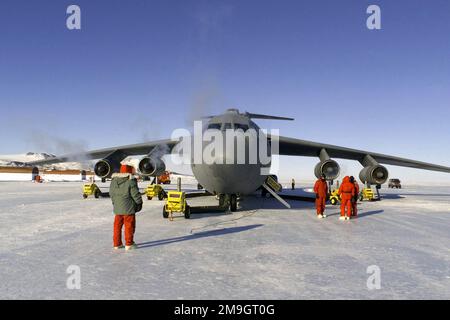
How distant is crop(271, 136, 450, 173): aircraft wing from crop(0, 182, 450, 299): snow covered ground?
8576 mm

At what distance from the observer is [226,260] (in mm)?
5039

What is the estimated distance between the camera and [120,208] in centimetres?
587

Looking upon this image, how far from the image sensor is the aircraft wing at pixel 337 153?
1688 centimetres

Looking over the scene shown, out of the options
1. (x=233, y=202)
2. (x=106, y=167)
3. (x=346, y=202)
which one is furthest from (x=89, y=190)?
(x=346, y=202)

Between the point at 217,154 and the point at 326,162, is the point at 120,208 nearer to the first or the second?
the point at 217,154

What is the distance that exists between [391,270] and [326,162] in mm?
10873

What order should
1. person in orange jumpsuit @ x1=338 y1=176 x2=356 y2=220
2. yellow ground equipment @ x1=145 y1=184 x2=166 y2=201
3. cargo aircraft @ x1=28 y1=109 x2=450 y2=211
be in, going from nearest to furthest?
cargo aircraft @ x1=28 y1=109 x2=450 y2=211 → person in orange jumpsuit @ x1=338 y1=176 x2=356 y2=220 → yellow ground equipment @ x1=145 y1=184 x2=166 y2=201

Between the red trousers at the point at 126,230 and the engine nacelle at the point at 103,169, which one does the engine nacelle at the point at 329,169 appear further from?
the engine nacelle at the point at 103,169

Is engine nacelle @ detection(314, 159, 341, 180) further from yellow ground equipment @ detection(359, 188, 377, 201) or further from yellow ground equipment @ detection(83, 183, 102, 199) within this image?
yellow ground equipment @ detection(83, 183, 102, 199)

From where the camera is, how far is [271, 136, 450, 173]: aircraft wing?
16.9 m

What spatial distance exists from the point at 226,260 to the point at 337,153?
15.9 meters

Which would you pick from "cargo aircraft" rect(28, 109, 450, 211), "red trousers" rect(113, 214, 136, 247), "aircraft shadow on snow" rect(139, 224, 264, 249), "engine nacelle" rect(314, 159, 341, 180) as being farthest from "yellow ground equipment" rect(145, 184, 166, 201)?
"red trousers" rect(113, 214, 136, 247)
